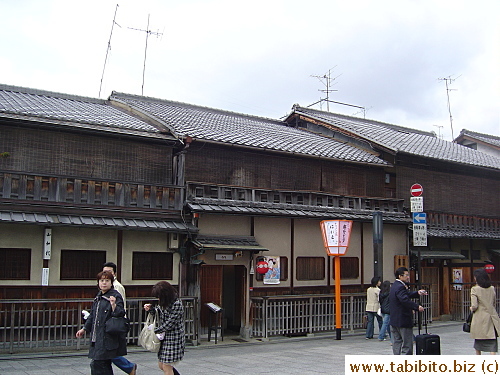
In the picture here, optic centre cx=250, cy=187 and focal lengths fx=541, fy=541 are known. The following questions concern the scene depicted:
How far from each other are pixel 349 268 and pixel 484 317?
10.4 meters

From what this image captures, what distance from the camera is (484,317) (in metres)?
10.2

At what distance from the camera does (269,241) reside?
730 inches

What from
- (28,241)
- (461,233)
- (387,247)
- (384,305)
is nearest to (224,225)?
(384,305)

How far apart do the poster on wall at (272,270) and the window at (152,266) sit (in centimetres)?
339

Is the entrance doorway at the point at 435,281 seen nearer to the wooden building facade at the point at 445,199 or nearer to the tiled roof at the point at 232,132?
the wooden building facade at the point at 445,199

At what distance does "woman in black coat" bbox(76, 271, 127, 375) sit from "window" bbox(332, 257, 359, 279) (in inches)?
521

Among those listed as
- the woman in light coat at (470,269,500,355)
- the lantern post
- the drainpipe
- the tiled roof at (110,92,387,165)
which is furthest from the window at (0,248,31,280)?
the woman in light coat at (470,269,500,355)

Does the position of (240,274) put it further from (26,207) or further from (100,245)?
(26,207)

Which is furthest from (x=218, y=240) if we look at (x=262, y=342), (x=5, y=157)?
(x=5, y=157)

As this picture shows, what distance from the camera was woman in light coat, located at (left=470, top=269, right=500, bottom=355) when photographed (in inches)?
401

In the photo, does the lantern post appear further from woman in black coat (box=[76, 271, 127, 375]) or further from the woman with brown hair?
woman in black coat (box=[76, 271, 127, 375])

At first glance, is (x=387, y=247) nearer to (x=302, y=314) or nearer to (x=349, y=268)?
(x=349, y=268)

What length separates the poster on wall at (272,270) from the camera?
18266 millimetres

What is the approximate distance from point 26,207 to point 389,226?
44.9 feet
